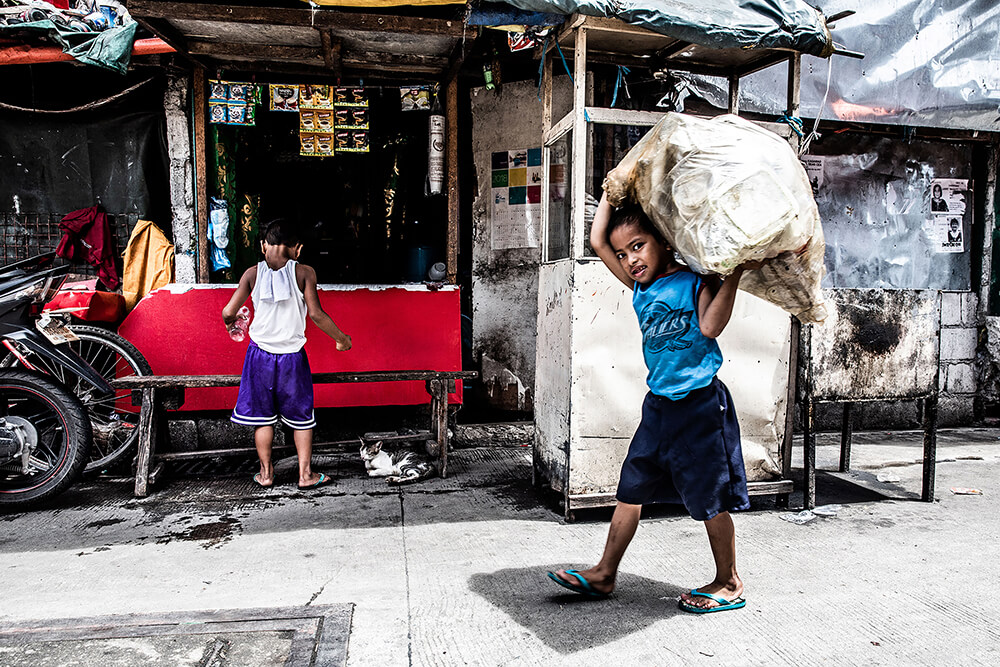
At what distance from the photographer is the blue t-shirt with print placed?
2.73m

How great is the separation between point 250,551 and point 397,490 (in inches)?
48.6

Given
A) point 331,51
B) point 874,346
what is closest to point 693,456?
point 874,346

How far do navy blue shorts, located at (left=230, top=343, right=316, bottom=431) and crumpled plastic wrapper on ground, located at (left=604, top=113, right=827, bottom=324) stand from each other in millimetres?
2592

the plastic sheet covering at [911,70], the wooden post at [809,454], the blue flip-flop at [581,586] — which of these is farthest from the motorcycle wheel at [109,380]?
the plastic sheet covering at [911,70]

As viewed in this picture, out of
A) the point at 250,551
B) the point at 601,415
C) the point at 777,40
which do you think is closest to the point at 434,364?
the point at 601,415

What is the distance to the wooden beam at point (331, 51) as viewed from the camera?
4.61 meters

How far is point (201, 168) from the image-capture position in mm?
5461

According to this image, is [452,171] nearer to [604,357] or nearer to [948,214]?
[604,357]

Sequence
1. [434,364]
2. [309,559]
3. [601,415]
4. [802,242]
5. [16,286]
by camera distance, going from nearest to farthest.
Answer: [802,242] → [309,559] → [601,415] → [16,286] → [434,364]

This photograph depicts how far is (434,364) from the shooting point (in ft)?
18.5

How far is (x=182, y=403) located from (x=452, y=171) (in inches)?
110

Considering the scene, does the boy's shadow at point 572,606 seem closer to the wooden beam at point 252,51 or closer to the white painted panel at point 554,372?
the white painted panel at point 554,372

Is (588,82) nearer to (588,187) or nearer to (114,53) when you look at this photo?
(588,187)

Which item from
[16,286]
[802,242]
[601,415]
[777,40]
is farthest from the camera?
[16,286]
